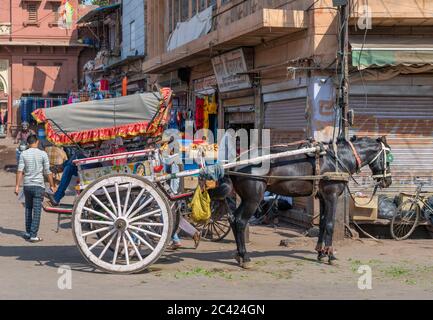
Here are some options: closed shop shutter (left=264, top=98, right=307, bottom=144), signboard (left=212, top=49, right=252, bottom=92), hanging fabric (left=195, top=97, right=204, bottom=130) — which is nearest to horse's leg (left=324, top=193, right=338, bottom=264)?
closed shop shutter (left=264, top=98, right=307, bottom=144)

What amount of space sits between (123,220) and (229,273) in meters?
1.49

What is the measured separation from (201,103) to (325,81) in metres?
7.17

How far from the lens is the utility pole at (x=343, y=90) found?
36.2 ft

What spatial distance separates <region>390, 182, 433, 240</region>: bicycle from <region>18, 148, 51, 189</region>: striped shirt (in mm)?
6000

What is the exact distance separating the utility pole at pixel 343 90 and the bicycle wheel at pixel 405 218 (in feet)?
3.15

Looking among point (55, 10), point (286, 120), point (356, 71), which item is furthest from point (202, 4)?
point (55, 10)

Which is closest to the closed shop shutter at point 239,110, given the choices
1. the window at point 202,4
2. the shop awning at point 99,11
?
the window at point 202,4

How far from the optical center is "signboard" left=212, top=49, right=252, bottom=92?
1534 centimetres

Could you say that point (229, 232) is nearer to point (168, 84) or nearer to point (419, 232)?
point (419, 232)

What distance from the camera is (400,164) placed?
41.4ft

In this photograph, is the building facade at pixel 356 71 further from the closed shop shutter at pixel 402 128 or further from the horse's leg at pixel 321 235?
the horse's leg at pixel 321 235

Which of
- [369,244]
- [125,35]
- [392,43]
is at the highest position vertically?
[125,35]

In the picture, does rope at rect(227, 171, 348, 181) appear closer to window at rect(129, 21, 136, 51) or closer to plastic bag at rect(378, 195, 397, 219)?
plastic bag at rect(378, 195, 397, 219)

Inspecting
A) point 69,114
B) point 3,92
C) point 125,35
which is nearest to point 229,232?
point 69,114
